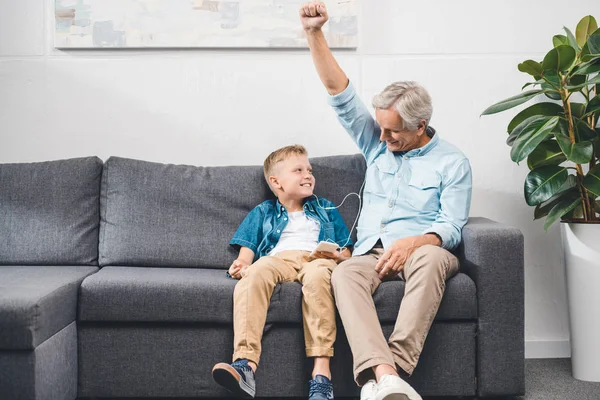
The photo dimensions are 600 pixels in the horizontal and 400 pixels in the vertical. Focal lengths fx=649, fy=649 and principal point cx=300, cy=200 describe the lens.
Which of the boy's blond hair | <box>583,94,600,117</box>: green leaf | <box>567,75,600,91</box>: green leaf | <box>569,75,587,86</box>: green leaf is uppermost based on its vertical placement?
<box>569,75,587,86</box>: green leaf

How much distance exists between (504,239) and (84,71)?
6.68ft

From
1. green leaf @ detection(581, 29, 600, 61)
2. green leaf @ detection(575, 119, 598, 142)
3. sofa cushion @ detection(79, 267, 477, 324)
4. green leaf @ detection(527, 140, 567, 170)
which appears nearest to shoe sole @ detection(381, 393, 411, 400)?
sofa cushion @ detection(79, 267, 477, 324)

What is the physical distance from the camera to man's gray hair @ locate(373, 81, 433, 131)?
246 cm

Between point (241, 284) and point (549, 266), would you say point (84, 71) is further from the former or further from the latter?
point (549, 266)

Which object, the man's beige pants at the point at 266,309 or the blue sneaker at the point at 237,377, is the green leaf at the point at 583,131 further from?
the blue sneaker at the point at 237,377

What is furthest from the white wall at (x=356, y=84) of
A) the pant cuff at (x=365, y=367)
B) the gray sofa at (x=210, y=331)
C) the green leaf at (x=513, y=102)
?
the pant cuff at (x=365, y=367)

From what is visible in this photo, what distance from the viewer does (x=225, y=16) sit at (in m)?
3.00

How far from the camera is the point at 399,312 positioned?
2084mm

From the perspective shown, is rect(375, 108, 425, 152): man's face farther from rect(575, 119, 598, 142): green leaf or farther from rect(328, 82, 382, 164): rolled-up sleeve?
rect(575, 119, 598, 142): green leaf

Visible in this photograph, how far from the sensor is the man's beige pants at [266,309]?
6.75 feet

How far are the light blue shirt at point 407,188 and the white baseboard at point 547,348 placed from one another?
94cm

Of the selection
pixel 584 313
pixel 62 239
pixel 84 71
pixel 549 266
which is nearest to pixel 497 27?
pixel 549 266

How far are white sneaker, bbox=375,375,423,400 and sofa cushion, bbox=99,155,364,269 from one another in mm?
940

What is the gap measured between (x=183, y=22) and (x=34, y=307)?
1627 millimetres
